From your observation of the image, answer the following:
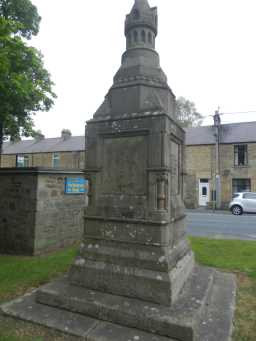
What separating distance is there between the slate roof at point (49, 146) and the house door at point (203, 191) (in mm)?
13589

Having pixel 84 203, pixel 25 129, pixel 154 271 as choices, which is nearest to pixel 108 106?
pixel 154 271

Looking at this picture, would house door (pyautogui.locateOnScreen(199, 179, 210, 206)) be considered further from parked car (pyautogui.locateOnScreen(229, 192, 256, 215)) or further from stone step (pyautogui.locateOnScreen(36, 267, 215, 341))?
stone step (pyautogui.locateOnScreen(36, 267, 215, 341))

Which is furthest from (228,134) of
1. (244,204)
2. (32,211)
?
(32,211)

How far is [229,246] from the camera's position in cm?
709

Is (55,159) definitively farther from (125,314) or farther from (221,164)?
(125,314)

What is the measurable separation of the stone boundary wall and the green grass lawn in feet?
1.47

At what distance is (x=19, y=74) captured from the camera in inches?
300

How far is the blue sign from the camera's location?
7.37 meters

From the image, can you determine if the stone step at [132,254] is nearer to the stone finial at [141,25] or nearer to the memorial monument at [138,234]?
the memorial monument at [138,234]

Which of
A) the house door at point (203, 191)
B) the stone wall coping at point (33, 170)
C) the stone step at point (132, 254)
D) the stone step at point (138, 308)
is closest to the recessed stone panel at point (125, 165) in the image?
the stone step at point (132, 254)

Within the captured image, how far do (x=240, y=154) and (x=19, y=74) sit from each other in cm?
1907

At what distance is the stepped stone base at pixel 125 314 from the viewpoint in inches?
109

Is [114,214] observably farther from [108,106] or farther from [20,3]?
[20,3]

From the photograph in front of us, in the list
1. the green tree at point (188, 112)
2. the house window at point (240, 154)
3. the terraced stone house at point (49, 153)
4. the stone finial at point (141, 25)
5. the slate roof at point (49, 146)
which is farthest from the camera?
the green tree at point (188, 112)
